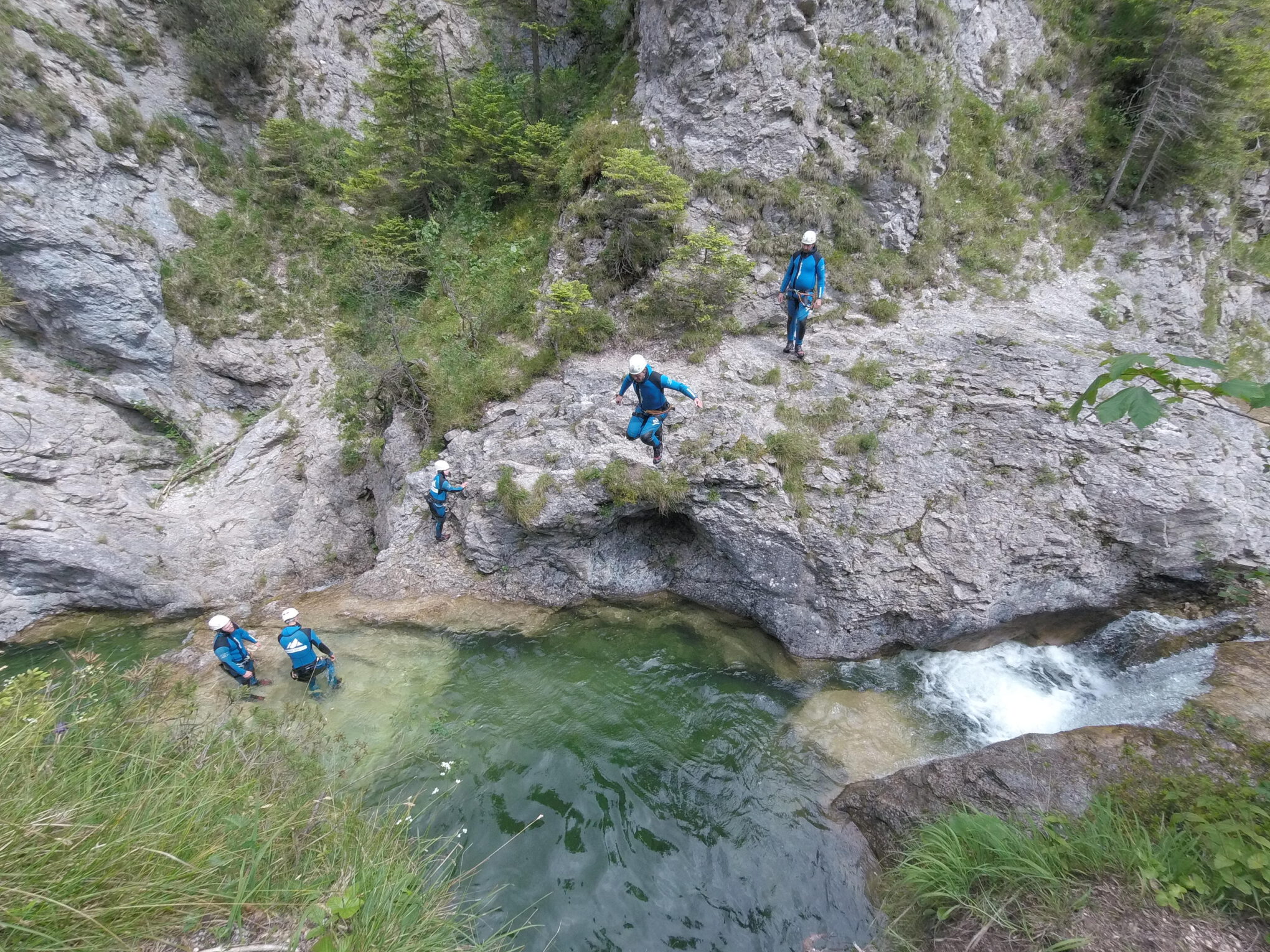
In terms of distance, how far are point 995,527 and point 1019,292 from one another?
7.38 metres

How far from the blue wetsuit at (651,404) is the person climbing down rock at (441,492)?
395 cm

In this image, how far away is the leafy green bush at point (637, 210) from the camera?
10.5 m

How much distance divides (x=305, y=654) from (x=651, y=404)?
21.4 ft

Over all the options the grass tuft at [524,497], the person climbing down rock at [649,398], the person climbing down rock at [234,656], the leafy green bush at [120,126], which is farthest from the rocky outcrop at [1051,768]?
the leafy green bush at [120,126]

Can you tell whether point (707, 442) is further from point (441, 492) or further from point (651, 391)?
point (441, 492)

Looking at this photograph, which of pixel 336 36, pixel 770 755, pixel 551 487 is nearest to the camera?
pixel 770 755

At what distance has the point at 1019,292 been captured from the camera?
12.2m

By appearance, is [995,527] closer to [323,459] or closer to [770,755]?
[770,755]

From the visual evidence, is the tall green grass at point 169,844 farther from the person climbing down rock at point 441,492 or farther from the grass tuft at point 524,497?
the person climbing down rock at point 441,492

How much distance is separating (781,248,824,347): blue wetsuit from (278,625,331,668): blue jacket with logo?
9.88 meters

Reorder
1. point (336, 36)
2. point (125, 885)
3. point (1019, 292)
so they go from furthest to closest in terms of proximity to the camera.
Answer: point (336, 36)
point (1019, 292)
point (125, 885)

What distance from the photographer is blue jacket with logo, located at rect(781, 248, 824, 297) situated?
30.0ft

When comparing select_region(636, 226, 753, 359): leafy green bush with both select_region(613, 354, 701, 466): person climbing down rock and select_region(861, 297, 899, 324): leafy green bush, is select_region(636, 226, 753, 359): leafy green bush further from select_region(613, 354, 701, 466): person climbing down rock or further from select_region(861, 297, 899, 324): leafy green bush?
select_region(613, 354, 701, 466): person climbing down rock

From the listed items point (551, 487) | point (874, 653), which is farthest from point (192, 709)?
point (874, 653)
